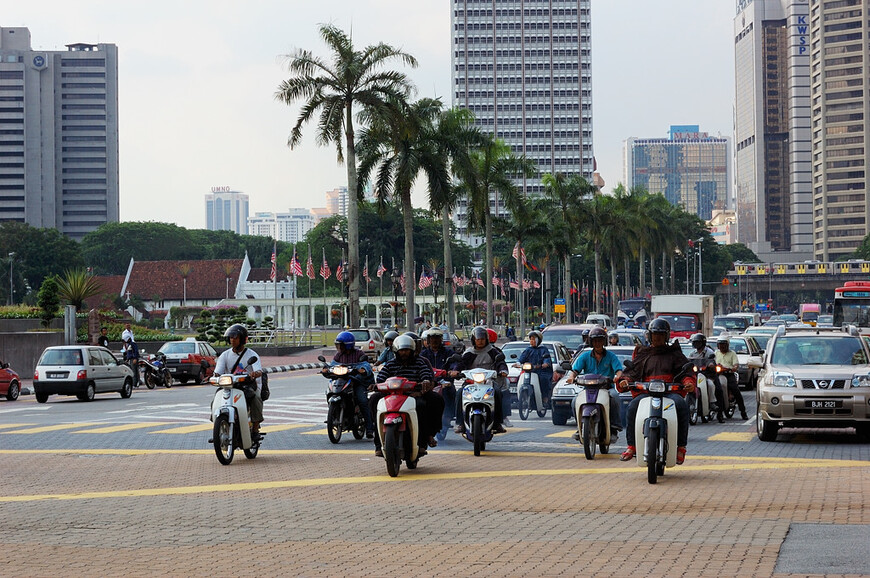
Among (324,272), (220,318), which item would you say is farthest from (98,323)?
(324,272)

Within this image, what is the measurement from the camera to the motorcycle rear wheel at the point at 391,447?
1302cm

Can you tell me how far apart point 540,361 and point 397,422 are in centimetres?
880

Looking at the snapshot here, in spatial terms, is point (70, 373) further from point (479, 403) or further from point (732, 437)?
point (732, 437)

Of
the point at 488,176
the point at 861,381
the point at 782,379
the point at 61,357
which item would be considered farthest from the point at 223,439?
the point at 488,176

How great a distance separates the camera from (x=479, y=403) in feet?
49.5

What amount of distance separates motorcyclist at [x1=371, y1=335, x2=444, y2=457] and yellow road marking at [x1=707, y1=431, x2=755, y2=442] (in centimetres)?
545

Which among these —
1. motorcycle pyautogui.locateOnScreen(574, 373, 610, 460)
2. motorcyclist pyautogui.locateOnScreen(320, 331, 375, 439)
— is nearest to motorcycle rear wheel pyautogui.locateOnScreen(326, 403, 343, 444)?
motorcyclist pyautogui.locateOnScreen(320, 331, 375, 439)

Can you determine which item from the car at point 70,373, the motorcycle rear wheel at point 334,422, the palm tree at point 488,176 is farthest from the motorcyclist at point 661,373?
the palm tree at point 488,176

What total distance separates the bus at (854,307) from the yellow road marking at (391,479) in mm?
30675

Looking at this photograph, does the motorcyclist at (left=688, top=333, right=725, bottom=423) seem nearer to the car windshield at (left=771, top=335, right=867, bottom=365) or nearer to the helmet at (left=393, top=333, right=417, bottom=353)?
the car windshield at (left=771, top=335, right=867, bottom=365)

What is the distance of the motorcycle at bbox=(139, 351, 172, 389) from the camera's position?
38219 mm

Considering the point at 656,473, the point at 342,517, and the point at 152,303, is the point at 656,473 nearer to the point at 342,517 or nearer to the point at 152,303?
the point at 342,517

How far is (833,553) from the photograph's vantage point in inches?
314

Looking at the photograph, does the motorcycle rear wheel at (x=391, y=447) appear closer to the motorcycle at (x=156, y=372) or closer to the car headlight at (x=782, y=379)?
the car headlight at (x=782, y=379)
